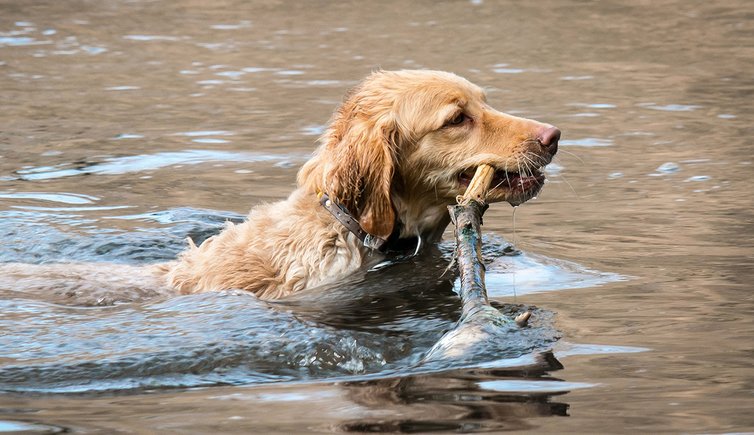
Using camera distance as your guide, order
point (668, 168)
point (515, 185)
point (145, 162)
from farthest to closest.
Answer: point (145, 162) → point (668, 168) → point (515, 185)

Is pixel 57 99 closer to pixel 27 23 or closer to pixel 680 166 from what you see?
pixel 27 23

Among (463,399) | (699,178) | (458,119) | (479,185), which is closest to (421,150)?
(458,119)

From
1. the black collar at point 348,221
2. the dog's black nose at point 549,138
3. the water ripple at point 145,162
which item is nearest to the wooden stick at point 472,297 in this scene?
the dog's black nose at point 549,138

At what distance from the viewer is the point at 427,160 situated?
24.3 ft

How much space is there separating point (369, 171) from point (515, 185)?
32.8 inches

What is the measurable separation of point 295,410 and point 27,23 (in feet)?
56.8

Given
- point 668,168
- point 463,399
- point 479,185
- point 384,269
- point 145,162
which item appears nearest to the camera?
point 463,399

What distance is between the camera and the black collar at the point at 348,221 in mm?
7293

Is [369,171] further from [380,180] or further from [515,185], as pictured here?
[515,185]

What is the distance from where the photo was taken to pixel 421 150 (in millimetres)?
7406

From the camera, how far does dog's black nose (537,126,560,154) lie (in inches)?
281

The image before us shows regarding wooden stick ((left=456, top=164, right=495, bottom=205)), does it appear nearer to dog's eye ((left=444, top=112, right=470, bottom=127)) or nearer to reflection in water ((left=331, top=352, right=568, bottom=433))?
dog's eye ((left=444, top=112, right=470, bottom=127))

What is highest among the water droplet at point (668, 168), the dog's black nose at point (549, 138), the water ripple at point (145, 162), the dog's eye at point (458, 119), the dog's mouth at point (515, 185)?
the dog's eye at point (458, 119)

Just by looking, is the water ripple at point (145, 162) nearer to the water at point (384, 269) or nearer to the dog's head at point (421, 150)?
the water at point (384, 269)
